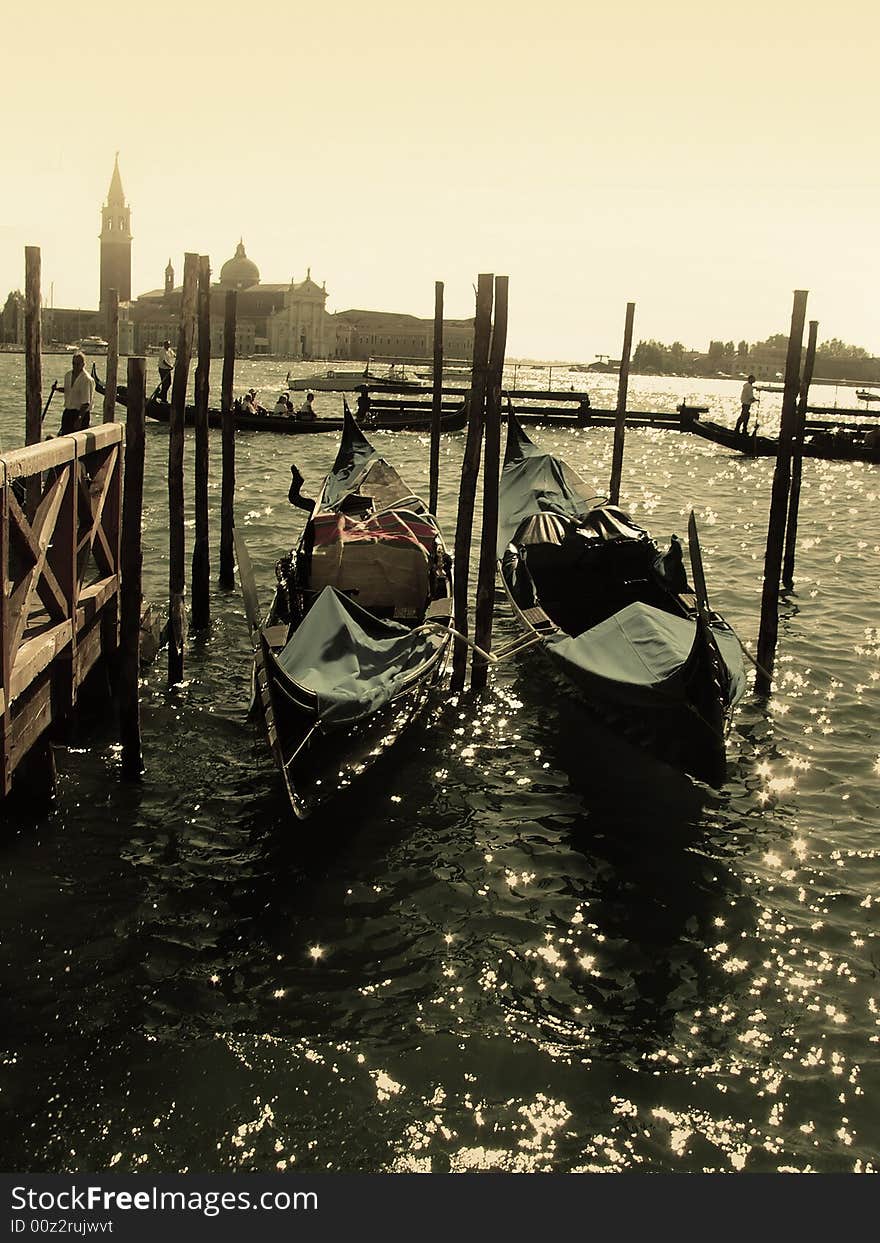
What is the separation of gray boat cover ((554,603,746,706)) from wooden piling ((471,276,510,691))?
803 millimetres

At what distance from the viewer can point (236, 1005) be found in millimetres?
3898

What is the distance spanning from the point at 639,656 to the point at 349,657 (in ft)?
4.99

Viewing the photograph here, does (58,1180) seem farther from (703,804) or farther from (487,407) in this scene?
(487,407)

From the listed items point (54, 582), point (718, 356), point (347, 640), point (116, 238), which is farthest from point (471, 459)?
point (718, 356)

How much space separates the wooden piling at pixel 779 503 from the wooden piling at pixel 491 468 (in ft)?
5.99

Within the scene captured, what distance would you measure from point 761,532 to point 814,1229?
12.7m

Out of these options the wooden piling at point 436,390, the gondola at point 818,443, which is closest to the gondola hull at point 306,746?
→ the wooden piling at point 436,390

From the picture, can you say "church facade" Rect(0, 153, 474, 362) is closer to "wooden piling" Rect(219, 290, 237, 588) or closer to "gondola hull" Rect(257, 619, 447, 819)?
"wooden piling" Rect(219, 290, 237, 588)

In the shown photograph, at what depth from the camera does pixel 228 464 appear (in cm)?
927

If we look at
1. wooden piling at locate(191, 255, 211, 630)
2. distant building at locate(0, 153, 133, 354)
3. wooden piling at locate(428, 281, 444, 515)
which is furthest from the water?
distant building at locate(0, 153, 133, 354)

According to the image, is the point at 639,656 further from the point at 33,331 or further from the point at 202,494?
the point at 33,331

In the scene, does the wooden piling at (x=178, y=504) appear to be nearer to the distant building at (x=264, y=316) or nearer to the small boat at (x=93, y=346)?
the small boat at (x=93, y=346)

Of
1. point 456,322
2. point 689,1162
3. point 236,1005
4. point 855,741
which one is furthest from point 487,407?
point 456,322

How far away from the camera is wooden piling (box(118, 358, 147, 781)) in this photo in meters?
5.20
